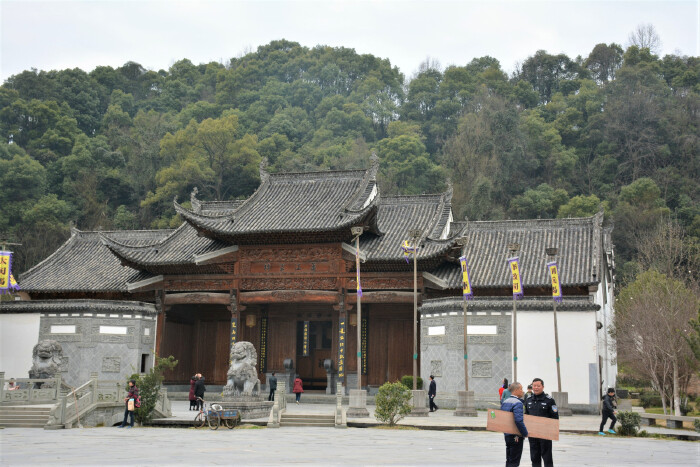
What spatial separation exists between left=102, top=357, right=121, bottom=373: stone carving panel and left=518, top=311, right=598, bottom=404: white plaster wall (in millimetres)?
15873

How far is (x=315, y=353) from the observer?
108 ft

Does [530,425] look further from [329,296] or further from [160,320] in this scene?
[160,320]

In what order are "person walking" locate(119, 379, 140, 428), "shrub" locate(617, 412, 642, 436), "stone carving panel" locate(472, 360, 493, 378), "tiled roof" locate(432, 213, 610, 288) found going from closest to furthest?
1. "shrub" locate(617, 412, 642, 436)
2. "person walking" locate(119, 379, 140, 428)
3. "stone carving panel" locate(472, 360, 493, 378)
4. "tiled roof" locate(432, 213, 610, 288)

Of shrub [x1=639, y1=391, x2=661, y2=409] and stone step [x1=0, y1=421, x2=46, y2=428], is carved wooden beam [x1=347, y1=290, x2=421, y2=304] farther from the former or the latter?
stone step [x1=0, y1=421, x2=46, y2=428]

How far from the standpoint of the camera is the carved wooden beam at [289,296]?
97.6 ft

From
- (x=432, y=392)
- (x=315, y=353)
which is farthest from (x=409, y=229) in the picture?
(x=432, y=392)

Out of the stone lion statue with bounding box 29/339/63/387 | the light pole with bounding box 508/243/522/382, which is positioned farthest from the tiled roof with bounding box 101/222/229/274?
the light pole with bounding box 508/243/522/382

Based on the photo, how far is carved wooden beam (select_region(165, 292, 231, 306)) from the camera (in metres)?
30.8

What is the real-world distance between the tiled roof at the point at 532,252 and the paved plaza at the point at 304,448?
34.6 ft

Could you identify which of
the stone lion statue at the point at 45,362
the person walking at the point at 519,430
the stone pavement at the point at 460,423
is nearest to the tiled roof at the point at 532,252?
the stone pavement at the point at 460,423

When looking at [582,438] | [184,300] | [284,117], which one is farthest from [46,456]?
[284,117]

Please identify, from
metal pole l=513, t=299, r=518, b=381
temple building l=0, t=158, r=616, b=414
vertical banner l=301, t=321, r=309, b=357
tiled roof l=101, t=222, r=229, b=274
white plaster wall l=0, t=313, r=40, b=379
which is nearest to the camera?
metal pole l=513, t=299, r=518, b=381

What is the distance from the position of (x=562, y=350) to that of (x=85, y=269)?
21.6m

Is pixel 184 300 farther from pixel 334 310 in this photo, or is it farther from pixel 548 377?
pixel 548 377
